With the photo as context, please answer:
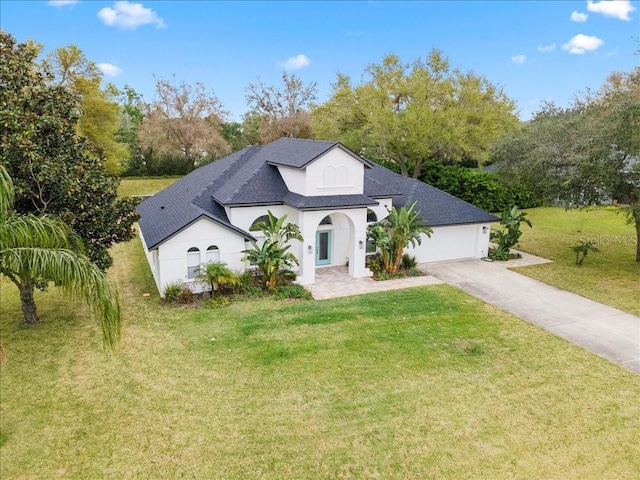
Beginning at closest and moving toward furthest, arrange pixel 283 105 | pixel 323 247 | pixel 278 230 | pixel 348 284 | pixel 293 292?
pixel 293 292 < pixel 278 230 < pixel 348 284 < pixel 323 247 < pixel 283 105

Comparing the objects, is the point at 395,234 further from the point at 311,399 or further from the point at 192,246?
the point at 311,399

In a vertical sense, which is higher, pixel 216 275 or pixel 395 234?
pixel 395 234

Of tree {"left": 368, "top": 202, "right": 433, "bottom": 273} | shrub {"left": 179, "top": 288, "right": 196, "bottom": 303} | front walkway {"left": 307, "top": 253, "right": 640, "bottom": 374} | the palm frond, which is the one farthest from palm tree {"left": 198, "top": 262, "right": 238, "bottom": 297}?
the palm frond

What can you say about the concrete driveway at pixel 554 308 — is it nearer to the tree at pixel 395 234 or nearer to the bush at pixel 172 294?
the tree at pixel 395 234

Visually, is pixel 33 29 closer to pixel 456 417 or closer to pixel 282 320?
pixel 282 320

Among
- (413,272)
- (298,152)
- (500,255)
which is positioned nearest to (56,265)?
(298,152)

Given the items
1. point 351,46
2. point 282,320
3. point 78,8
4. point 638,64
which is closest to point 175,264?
point 282,320

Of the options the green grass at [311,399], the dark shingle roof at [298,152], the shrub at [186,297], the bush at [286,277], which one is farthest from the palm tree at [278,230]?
the shrub at [186,297]
